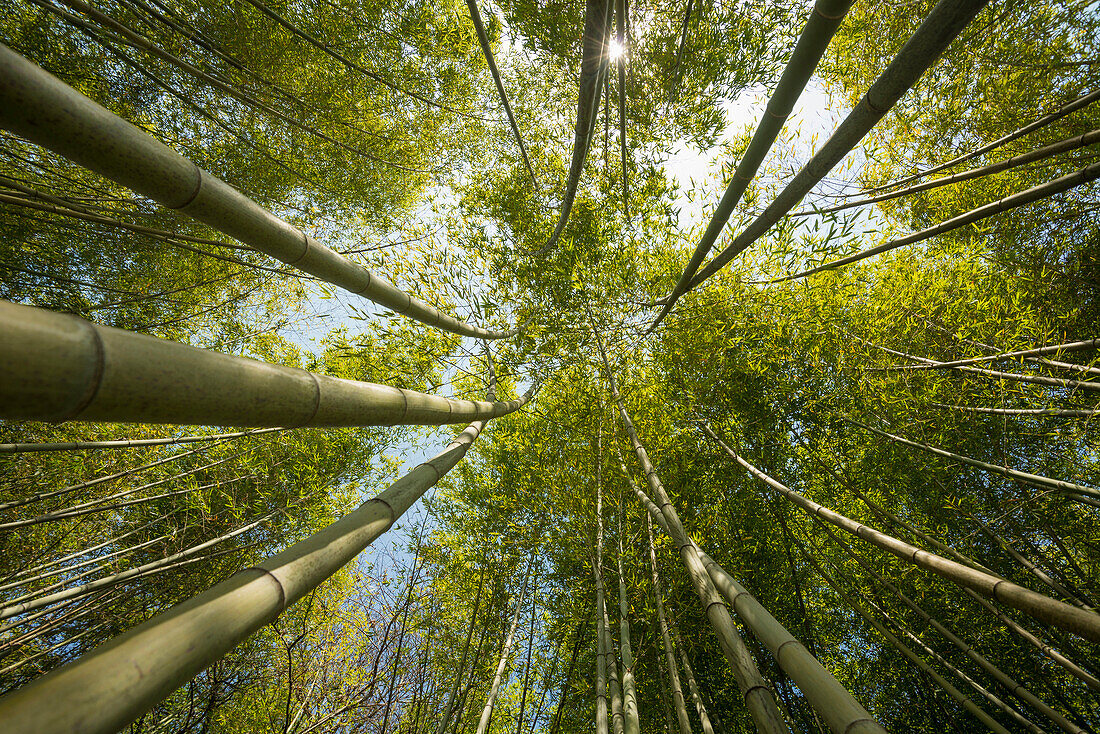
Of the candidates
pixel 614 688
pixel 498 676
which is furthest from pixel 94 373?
pixel 498 676

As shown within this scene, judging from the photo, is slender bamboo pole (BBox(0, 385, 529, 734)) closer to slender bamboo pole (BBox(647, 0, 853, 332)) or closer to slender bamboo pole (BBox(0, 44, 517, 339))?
slender bamboo pole (BBox(0, 44, 517, 339))

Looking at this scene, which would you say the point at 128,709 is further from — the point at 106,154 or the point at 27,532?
the point at 27,532

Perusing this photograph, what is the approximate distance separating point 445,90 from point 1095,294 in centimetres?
591

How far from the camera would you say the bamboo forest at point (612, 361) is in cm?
288

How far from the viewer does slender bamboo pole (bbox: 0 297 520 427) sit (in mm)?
521

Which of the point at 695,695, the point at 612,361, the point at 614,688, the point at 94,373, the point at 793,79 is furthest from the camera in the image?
the point at 612,361

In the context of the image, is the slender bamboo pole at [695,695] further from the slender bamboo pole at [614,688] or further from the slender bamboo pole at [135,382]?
the slender bamboo pole at [135,382]

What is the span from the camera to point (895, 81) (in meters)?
1.13

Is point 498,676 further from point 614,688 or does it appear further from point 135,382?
point 135,382

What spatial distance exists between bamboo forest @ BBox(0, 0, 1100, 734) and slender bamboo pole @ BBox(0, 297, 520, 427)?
1.04m

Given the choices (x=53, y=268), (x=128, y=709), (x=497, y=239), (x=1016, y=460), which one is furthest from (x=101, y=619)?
(x=1016, y=460)

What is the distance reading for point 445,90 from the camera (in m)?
4.12

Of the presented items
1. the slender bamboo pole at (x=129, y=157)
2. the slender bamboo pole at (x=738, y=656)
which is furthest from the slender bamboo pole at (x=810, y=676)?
the slender bamboo pole at (x=129, y=157)

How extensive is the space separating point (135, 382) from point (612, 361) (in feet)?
13.6
